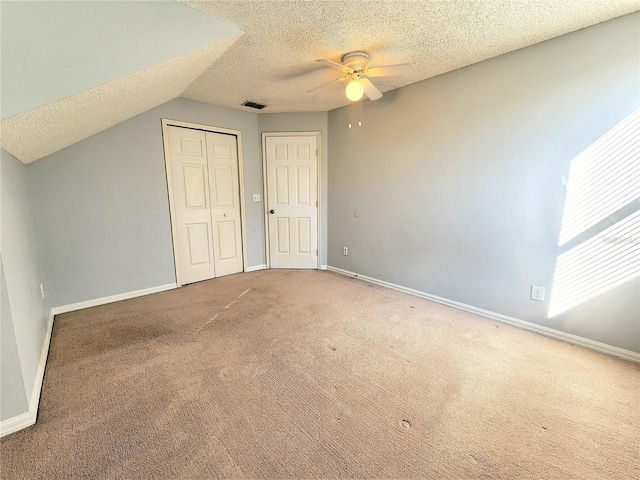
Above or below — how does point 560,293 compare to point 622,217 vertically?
below

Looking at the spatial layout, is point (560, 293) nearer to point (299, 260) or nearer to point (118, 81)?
point (299, 260)

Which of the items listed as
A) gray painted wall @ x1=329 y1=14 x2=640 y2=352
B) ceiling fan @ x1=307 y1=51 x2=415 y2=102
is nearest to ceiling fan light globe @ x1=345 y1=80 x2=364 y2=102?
ceiling fan @ x1=307 y1=51 x2=415 y2=102

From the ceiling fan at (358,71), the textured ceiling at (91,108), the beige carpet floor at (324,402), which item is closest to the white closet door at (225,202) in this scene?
the textured ceiling at (91,108)

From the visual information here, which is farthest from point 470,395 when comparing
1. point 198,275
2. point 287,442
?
point 198,275

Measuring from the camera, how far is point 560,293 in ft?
7.42

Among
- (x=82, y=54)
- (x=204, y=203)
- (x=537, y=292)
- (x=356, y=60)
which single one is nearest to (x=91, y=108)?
(x=82, y=54)

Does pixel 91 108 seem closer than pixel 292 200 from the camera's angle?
Yes

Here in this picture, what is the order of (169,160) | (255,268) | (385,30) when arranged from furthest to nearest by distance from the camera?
1. (255,268)
2. (169,160)
3. (385,30)

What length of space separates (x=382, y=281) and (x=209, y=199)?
2.61 metres

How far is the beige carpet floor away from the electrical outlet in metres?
0.33

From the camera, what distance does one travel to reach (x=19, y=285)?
5.48ft

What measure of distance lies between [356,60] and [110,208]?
9.62 feet

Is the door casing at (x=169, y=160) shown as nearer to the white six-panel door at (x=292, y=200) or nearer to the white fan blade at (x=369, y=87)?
the white six-panel door at (x=292, y=200)

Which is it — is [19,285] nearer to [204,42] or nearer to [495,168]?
[204,42]
